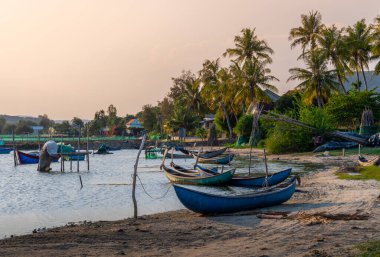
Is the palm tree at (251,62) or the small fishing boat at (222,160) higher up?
the palm tree at (251,62)

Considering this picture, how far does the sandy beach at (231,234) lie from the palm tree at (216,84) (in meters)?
54.0

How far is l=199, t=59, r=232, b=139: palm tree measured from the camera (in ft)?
237

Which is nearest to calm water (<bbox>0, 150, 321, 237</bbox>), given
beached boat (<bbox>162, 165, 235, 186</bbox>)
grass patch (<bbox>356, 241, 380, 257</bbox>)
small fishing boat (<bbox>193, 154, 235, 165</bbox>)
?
beached boat (<bbox>162, 165, 235, 186</bbox>)

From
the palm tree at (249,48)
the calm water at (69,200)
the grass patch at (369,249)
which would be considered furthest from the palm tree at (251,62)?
→ the grass patch at (369,249)

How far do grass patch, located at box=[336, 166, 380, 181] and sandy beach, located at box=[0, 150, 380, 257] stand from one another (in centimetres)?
670

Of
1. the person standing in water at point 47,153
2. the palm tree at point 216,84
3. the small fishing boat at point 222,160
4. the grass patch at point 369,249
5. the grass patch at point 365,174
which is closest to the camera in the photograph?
the grass patch at point 369,249

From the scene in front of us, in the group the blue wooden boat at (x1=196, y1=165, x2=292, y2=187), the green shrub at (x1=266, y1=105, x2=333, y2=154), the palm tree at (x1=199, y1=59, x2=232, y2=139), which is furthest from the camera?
the palm tree at (x1=199, y1=59, x2=232, y2=139)

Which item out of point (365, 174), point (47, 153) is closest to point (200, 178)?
point (365, 174)

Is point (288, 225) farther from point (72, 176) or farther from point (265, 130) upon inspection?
point (265, 130)

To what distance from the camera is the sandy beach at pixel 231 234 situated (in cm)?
1132

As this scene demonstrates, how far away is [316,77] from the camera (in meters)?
55.9

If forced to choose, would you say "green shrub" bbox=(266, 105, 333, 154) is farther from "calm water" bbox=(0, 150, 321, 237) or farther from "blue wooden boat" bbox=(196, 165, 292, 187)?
"blue wooden boat" bbox=(196, 165, 292, 187)

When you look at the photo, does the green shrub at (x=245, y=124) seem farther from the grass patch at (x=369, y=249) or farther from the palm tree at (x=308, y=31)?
the grass patch at (x=369, y=249)

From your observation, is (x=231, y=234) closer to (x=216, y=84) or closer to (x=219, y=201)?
(x=219, y=201)
